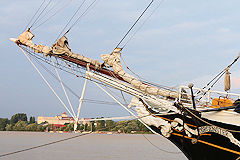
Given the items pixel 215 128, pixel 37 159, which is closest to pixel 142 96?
pixel 215 128

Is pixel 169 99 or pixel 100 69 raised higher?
pixel 100 69

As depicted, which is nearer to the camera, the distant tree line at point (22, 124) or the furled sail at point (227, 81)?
the furled sail at point (227, 81)

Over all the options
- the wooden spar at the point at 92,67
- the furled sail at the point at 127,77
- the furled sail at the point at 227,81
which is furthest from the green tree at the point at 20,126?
the furled sail at the point at 227,81

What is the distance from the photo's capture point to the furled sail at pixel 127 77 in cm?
1115

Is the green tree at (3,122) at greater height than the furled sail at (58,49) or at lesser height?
greater

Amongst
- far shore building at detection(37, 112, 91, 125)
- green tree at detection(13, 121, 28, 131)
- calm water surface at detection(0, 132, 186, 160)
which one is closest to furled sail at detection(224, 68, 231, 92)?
calm water surface at detection(0, 132, 186, 160)

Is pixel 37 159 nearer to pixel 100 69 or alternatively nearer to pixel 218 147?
pixel 100 69

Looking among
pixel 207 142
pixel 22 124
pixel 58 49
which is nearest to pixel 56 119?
pixel 22 124

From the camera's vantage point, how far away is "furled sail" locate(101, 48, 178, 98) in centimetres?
1115

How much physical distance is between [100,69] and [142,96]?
2.20m

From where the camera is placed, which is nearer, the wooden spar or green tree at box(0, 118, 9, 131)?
the wooden spar

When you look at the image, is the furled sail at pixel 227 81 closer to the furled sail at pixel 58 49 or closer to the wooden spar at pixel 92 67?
the wooden spar at pixel 92 67

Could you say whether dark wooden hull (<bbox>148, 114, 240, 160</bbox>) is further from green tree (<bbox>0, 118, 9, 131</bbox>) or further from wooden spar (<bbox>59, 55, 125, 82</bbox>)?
green tree (<bbox>0, 118, 9, 131</bbox>)

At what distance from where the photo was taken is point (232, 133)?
31.1 ft
